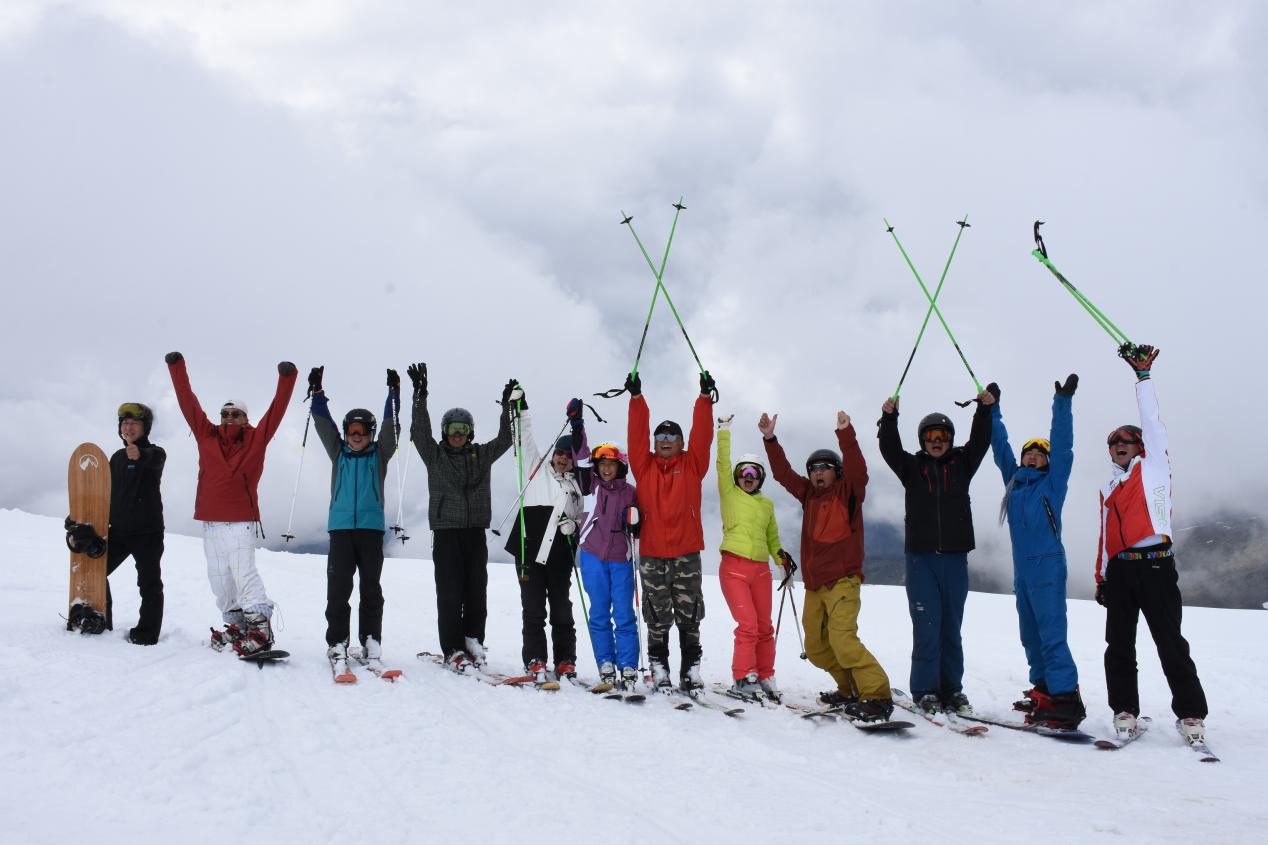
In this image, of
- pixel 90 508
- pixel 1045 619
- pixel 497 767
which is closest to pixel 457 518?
pixel 497 767

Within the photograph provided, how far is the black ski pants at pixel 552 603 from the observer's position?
6656 mm

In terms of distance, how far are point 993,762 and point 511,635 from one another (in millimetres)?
6876

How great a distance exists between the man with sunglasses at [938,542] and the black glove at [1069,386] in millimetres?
541

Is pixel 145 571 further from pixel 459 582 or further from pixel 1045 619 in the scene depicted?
pixel 1045 619

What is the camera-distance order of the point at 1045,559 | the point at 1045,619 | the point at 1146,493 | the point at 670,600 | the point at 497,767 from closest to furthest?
the point at 497,767 → the point at 1146,493 → the point at 1045,619 → the point at 1045,559 → the point at 670,600

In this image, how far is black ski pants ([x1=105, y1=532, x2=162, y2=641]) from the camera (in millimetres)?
6641

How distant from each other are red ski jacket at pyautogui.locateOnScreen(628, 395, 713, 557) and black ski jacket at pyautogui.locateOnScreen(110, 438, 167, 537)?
14.2ft

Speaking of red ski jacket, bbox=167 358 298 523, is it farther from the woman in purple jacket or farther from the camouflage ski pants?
the camouflage ski pants

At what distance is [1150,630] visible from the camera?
5.75 metres

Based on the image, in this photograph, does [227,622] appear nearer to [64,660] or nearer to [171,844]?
[64,660]

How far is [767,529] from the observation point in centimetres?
688

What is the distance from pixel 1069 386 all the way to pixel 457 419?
501 centimetres

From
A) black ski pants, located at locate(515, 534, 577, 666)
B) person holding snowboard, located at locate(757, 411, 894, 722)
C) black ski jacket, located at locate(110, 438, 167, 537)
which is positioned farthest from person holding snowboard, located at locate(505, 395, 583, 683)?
black ski jacket, located at locate(110, 438, 167, 537)

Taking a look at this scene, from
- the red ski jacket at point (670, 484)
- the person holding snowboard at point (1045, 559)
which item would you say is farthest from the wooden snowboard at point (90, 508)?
the person holding snowboard at point (1045, 559)
